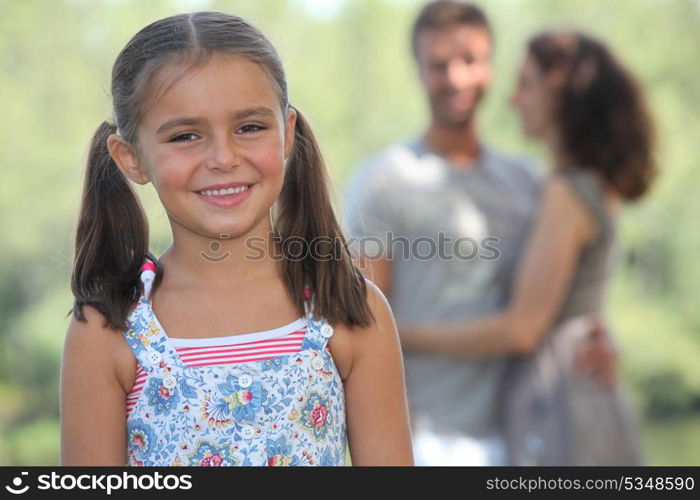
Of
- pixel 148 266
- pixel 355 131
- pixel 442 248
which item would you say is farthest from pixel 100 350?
pixel 355 131

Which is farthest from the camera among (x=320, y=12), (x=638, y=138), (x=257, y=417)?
(x=320, y=12)

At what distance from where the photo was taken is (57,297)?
7645mm

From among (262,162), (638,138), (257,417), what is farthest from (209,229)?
(638,138)

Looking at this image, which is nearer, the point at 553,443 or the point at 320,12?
the point at 553,443

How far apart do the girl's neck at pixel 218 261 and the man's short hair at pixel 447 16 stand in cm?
186

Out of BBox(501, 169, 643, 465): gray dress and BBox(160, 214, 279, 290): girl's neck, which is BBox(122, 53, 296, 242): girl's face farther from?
BBox(501, 169, 643, 465): gray dress

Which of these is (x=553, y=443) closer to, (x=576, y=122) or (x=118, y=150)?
(x=576, y=122)

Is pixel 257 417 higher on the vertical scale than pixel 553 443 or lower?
lower

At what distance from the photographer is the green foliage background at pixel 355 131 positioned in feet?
24.3

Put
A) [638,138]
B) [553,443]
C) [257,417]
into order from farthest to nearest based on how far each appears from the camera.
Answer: [638,138] < [553,443] < [257,417]

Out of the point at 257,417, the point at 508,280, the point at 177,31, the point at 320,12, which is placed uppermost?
the point at 320,12

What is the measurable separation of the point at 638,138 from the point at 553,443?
1.04m

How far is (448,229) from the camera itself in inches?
128

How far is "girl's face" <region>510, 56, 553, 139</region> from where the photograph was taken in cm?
340
